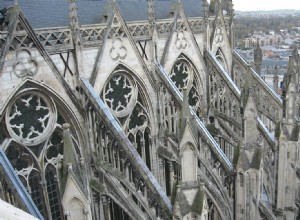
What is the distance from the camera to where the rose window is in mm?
13148

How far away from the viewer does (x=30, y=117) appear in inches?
424

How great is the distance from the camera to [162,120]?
1447 cm

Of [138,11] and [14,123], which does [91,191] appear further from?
[138,11]

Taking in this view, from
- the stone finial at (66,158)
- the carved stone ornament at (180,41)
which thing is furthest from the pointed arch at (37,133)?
the carved stone ornament at (180,41)

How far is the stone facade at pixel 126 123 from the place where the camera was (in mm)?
9680

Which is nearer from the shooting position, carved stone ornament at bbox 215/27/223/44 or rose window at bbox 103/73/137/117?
rose window at bbox 103/73/137/117

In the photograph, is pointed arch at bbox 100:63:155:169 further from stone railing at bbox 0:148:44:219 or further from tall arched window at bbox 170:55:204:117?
stone railing at bbox 0:148:44:219

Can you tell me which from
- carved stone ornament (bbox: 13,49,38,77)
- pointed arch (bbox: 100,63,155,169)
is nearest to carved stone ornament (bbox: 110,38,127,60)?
pointed arch (bbox: 100,63,155,169)

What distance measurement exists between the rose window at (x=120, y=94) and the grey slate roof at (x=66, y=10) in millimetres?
2564

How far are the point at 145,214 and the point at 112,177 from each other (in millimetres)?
1758

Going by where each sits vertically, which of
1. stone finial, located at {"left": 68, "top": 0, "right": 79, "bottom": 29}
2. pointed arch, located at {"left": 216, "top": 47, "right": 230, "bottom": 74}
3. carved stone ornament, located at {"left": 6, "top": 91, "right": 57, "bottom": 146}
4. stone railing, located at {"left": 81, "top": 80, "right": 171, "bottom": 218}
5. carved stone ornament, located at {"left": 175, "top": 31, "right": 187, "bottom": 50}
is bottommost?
stone railing, located at {"left": 81, "top": 80, "right": 171, "bottom": 218}

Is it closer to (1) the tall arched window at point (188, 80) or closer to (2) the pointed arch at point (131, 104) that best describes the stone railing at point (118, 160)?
(2) the pointed arch at point (131, 104)

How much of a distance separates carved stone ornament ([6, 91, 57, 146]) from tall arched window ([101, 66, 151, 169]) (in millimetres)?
2430

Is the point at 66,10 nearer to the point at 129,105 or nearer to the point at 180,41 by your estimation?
the point at 129,105
